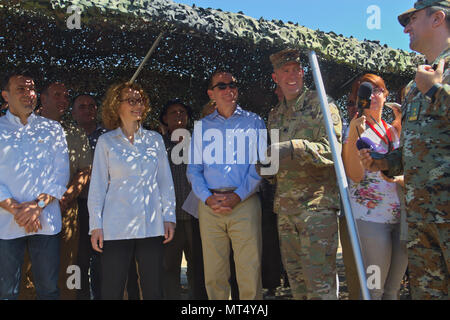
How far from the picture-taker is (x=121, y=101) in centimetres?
327

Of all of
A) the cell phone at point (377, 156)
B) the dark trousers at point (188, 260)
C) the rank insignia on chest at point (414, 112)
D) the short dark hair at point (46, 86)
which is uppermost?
the short dark hair at point (46, 86)

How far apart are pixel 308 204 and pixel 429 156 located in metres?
0.95

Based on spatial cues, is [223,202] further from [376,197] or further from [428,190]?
[428,190]

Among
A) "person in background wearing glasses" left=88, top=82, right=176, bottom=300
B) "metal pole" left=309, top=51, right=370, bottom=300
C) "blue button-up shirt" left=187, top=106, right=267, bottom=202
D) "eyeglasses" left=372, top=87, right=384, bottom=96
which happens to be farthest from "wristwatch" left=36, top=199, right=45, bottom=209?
"eyeglasses" left=372, top=87, right=384, bottom=96

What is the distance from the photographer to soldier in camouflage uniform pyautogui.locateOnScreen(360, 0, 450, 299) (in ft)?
7.47

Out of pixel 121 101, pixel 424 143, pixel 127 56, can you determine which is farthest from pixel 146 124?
pixel 424 143

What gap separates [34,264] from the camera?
9.92ft

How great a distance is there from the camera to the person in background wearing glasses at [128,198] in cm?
296

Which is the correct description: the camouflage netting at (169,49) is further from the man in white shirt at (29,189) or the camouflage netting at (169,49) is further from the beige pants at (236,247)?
the beige pants at (236,247)

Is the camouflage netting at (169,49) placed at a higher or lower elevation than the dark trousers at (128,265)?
higher

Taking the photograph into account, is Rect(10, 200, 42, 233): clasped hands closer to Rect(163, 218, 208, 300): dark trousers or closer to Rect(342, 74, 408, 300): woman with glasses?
Rect(163, 218, 208, 300): dark trousers

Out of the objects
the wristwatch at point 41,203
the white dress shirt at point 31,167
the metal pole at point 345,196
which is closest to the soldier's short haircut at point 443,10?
the metal pole at point 345,196

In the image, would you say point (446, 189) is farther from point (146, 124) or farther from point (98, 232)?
point (146, 124)

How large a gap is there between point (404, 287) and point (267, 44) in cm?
362
